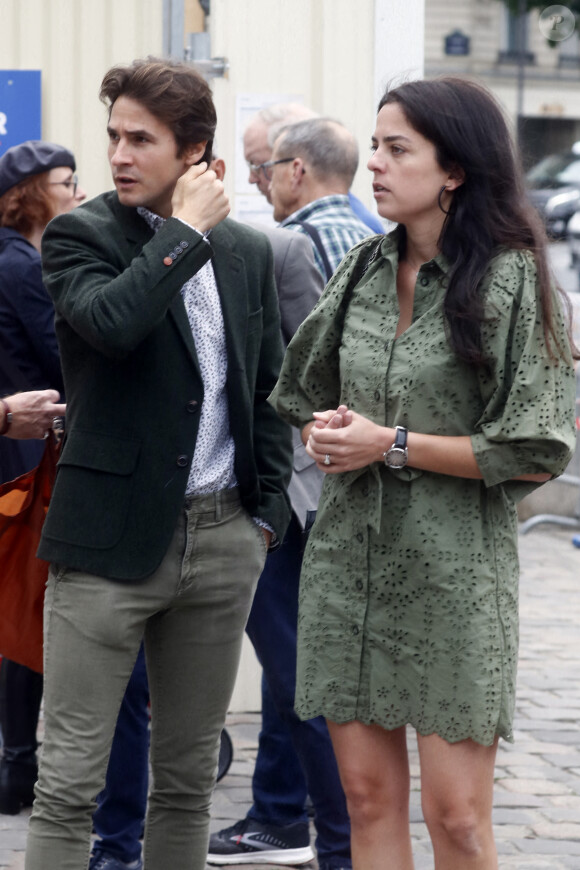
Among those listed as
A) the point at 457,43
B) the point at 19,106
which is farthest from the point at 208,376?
the point at 457,43

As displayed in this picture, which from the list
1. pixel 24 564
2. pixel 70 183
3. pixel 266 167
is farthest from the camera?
pixel 266 167

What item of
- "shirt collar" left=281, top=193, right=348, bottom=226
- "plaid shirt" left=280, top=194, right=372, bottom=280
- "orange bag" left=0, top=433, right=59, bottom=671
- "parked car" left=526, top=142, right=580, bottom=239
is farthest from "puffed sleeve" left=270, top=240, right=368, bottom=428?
"parked car" left=526, top=142, right=580, bottom=239

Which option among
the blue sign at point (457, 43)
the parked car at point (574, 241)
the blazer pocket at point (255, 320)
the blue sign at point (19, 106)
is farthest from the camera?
the blue sign at point (457, 43)

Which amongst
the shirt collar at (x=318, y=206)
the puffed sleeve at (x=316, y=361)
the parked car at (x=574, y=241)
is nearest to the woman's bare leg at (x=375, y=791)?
the puffed sleeve at (x=316, y=361)

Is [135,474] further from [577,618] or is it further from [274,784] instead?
[577,618]

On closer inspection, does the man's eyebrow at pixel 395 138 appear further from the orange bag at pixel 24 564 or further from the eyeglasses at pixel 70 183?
the eyeglasses at pixel 70 183

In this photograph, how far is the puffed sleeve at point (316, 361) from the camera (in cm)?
293

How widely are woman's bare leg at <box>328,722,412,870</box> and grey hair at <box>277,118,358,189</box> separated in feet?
6.88

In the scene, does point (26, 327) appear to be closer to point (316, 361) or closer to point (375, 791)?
point (316, 361)

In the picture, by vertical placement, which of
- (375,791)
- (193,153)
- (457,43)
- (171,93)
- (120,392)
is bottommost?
(375,791)

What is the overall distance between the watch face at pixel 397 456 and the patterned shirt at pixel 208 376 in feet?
1.43

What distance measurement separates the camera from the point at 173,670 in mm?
2945

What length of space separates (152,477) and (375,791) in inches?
31.0

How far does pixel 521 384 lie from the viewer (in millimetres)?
2637
